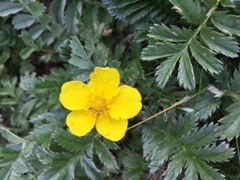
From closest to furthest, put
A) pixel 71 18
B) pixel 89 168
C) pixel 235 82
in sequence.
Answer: pixel 235 82 → pixel 89 168 → pixel 71 18

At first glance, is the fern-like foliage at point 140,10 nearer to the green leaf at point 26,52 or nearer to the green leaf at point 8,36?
the green leaf at point 26,52

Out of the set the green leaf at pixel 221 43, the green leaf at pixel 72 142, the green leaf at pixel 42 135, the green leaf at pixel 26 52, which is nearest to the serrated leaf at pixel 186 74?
→ the green leaf at pixel 221 43

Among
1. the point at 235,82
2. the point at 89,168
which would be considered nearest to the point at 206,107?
the point at 235,82

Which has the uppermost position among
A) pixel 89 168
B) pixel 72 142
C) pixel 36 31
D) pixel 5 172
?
pixel 36 31

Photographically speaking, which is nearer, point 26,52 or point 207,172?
point 207,172

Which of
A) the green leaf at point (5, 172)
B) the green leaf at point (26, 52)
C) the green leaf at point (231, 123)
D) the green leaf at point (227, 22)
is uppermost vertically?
the green leaf at point (227, 22)

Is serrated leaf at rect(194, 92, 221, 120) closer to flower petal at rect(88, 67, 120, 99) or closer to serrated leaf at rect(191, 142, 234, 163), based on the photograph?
serrated leaf at rect(191, 142, 234, 163)

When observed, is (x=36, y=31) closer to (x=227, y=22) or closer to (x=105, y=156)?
(x=105, y=156)

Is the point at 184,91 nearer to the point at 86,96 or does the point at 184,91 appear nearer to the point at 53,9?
the point at 86,96
